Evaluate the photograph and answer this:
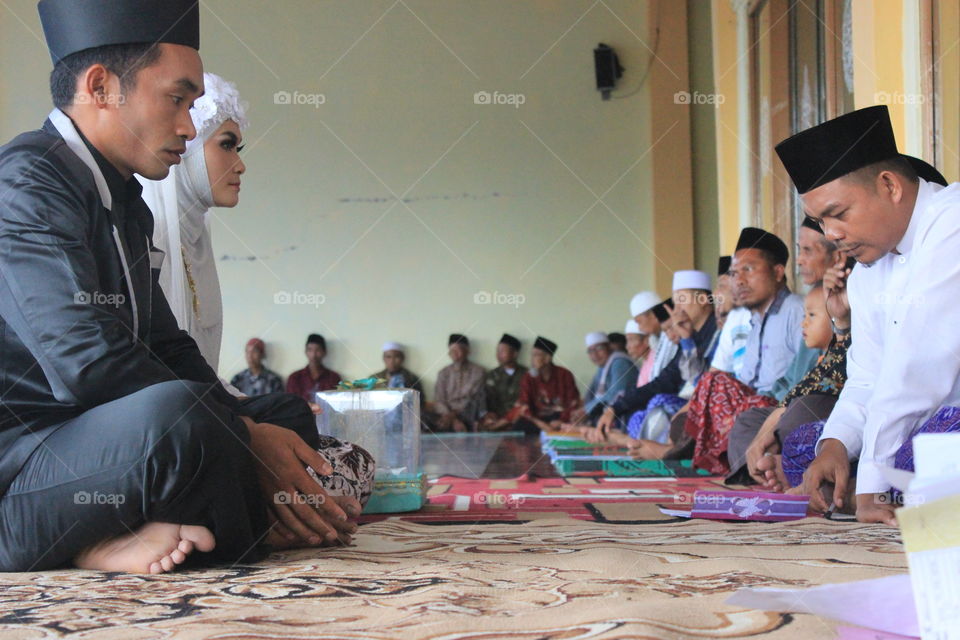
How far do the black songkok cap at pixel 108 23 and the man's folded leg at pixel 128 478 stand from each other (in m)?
0.59

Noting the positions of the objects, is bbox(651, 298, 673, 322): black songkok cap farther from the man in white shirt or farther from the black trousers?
the black trousers

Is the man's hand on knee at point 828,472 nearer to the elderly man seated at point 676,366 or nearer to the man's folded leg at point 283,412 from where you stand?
the man's folded leg at point 283,412

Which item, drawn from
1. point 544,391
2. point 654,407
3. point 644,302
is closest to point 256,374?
point 544,391

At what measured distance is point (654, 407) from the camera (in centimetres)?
449

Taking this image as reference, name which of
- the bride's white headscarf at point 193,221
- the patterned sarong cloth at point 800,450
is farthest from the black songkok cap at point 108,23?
the patterned sarong cloth at point 800,450

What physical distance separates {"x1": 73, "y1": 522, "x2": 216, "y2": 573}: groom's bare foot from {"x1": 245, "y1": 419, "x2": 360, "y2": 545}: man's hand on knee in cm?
15

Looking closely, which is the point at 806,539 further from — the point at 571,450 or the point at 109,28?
the point at 571,450

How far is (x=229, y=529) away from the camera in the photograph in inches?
54.9

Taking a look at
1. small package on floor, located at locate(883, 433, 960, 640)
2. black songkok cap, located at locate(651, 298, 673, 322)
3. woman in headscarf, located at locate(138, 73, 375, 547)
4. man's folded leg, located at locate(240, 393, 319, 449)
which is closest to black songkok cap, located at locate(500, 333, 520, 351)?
black songkok cap, located at locate(651, 298, 673, 322)

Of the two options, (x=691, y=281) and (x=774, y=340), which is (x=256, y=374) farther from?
(x=774, y=340)

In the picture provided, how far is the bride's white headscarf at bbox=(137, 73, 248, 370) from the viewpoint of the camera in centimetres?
215

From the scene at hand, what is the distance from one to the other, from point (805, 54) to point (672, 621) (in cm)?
451

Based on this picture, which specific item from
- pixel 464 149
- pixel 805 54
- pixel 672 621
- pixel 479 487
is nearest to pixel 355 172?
pixel 464 149

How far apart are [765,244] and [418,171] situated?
5.35 metres
